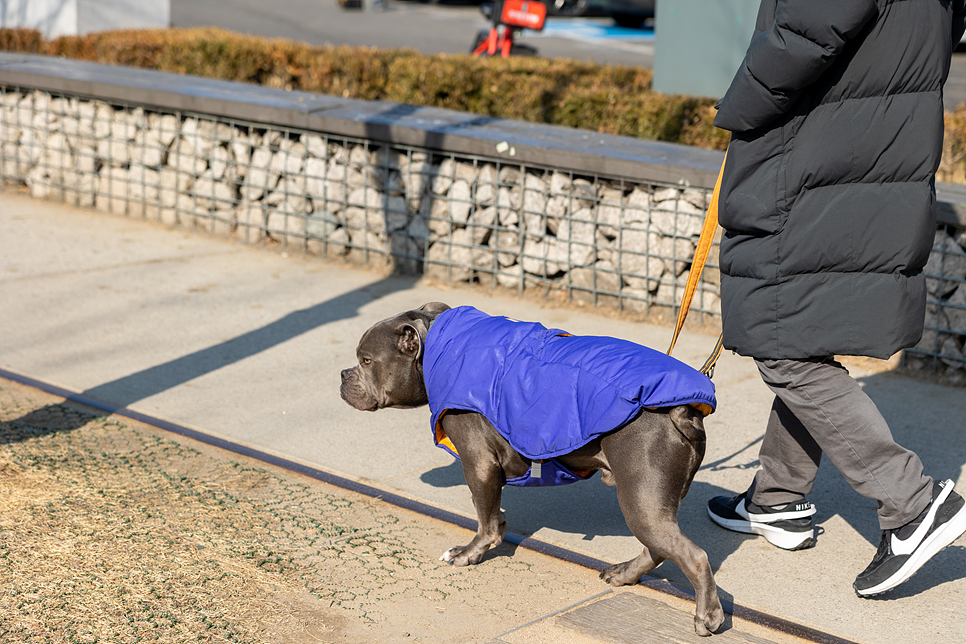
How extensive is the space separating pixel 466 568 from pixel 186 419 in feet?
6.42

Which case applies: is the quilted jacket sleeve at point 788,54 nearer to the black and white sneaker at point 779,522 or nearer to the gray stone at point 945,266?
the black and white sneaker at point 779,522

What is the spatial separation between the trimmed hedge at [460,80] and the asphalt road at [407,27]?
8.46 metres

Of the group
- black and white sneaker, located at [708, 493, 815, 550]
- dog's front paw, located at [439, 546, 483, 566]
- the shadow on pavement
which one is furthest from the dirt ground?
black and white sneaker, located at [708, 493, 815, 550]

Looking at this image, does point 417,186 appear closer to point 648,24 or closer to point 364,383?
point 364,383

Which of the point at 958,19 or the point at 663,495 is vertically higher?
the point at 958,19

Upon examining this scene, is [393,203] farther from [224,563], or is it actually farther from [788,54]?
[788,54]

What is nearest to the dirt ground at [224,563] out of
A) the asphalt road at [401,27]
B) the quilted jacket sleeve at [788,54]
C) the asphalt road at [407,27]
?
the quilted jacket sleeve at [788,54]

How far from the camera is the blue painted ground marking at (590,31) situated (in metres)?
22.5

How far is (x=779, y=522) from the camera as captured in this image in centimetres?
381

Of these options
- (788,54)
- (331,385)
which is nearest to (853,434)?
(788,54)

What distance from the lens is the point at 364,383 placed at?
3.59 meters

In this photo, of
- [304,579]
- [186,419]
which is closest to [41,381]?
[186,419]

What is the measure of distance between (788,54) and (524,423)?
134cm

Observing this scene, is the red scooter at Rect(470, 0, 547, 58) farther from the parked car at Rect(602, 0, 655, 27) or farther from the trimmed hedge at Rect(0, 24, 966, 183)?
the parked car at Rect(602, 0, 655, 27)
